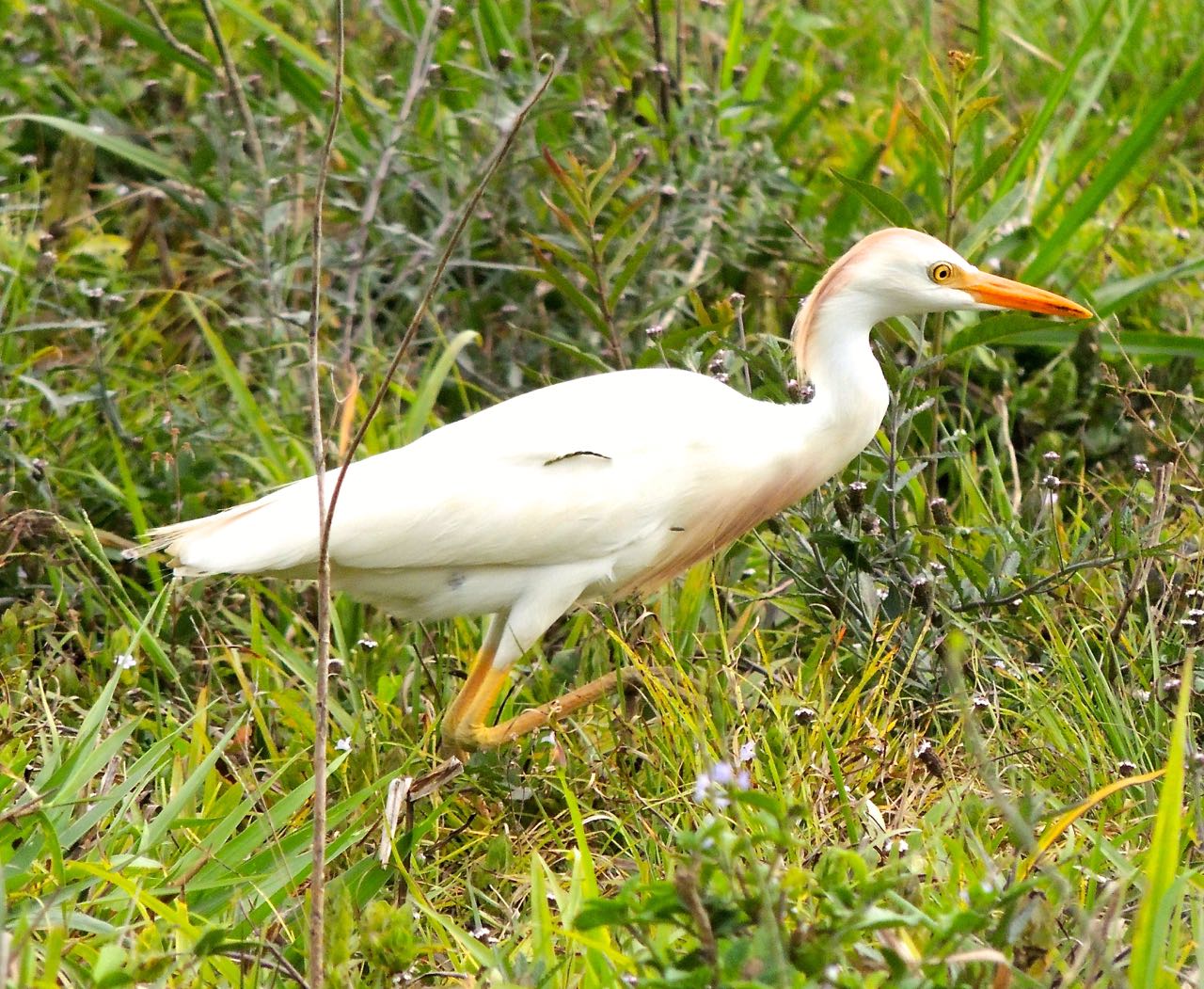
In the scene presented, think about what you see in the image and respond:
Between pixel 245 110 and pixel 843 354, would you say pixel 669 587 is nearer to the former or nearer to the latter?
pixel 843 354

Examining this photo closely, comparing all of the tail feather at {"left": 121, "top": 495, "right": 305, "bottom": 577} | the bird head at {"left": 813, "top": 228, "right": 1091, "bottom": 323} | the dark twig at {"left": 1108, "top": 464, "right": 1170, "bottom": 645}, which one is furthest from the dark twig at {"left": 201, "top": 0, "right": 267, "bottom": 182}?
the dark twig at {"left": 1108, "top": 464, "right": 1170, "bottom": 645}

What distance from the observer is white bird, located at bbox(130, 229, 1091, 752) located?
2984 mm

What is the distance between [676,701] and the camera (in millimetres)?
2738

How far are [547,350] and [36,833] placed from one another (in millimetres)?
2309

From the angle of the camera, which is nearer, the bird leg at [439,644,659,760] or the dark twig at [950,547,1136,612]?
the dark twig at [950,547,1136,612]

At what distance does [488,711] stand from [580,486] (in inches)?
18.9

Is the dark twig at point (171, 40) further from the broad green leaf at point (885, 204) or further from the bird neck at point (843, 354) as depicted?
the bird neck at point (843, 354)

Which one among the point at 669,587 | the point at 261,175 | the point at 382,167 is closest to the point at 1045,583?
the point at 669,587

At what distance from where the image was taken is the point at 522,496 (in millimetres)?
2982

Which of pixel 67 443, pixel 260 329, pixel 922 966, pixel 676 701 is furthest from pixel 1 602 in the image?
pixel 922 966

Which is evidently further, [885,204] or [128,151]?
[128,151]

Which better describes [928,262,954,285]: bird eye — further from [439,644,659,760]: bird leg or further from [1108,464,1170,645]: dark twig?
[439,644,659,760]: bird leg

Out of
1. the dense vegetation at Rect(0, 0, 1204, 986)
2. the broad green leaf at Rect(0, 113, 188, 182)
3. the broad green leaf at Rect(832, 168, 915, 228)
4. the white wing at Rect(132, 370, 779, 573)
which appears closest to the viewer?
the dense vegetation at Rect(0, 0, 1204, 986)

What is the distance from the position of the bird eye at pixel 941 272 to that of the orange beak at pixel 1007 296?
2 cm
